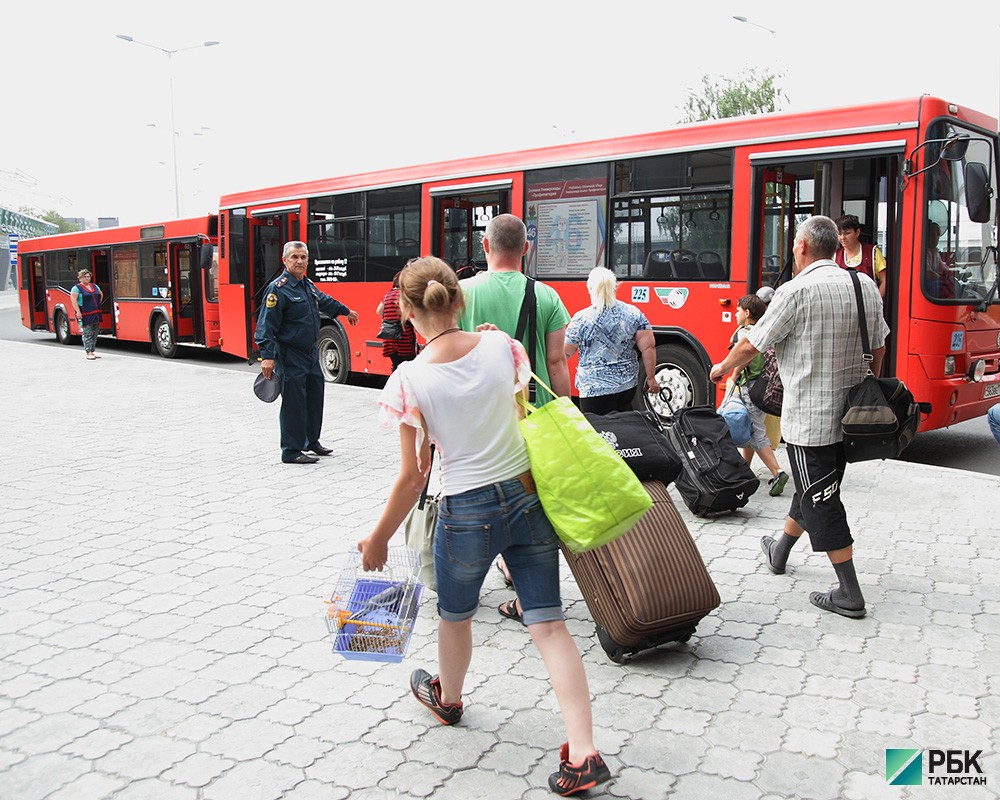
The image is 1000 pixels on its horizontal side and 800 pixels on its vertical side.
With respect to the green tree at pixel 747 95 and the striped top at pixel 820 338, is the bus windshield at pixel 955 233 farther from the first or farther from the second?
the green tree at pixel 747 95

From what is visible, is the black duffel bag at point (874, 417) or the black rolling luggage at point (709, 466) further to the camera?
the black rolling luggage at point (709, 466)

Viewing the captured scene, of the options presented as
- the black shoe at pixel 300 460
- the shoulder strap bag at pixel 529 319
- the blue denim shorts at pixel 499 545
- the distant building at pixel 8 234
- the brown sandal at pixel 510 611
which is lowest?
the brown sandal at pixel 510 611

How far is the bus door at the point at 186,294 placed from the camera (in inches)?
758

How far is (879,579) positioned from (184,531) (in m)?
4.12

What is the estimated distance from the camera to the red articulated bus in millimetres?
7684

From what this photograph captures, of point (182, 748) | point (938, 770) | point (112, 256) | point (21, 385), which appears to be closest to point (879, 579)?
point (938, 770)

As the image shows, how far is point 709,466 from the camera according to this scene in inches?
243

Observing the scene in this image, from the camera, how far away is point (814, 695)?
3.66 metres

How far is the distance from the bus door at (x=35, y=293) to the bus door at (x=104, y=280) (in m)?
3.93

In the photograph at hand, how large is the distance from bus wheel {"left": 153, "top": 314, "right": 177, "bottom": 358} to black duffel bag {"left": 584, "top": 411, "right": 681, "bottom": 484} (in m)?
17.2

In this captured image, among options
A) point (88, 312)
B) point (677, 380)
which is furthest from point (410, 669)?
point (88, 312)

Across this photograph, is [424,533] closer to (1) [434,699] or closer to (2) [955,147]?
(1) [434,699]

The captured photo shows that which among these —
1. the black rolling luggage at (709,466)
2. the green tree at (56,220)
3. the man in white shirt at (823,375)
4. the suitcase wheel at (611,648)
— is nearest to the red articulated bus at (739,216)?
the black rolling luggage at (709,466)

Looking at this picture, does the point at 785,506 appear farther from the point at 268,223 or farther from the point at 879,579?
the point at 268,223
